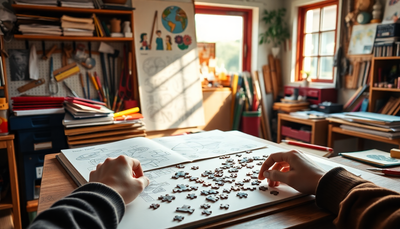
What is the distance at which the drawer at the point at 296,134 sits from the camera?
3.33 meters

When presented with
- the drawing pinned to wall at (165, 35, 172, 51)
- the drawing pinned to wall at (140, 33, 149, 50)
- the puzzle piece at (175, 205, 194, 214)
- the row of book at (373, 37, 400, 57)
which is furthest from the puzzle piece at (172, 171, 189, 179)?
the row of book at (373, 37, 400, 57)

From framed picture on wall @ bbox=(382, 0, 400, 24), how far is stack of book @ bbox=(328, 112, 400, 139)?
904 mm

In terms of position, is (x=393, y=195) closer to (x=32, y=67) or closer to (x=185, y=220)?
(x=185, y=220)

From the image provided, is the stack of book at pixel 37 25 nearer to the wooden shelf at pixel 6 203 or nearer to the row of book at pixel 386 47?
the wooden shelf at pixel 6 203

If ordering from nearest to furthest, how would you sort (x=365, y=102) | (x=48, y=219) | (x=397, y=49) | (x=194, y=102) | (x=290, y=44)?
1. (x=48, y=219)
2. (x=397, y=49)
3. (x=365, y=102)
4. (x=194, y=102)
5. (x=290, y=44)

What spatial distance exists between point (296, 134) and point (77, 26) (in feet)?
8.24

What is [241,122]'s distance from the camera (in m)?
3.76

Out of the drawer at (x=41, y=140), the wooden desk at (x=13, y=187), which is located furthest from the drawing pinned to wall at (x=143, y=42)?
the wooden desk at (x=13, y=187)

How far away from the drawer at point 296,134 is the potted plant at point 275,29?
3.53ft

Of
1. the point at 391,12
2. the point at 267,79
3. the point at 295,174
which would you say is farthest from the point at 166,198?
the point at 267,79

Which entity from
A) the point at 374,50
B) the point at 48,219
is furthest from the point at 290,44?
the point at 48,219

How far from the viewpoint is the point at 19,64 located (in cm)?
272

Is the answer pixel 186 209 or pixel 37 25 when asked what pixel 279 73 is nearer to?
pixel 37 25

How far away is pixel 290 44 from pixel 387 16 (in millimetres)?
1265
